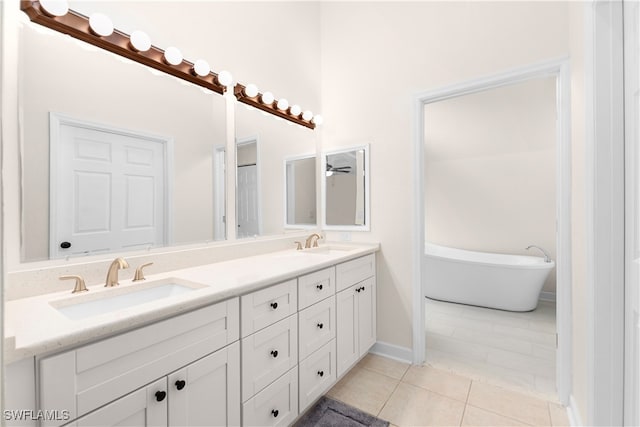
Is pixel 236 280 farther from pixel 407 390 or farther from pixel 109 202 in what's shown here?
pixel 407 390

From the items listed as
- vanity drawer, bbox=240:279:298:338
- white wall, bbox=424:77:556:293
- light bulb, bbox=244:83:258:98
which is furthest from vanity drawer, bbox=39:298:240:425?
white wall, bbox=424:77:556:293

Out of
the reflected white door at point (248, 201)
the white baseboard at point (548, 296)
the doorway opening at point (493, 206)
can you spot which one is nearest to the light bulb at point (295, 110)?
the reflected white door at point (248, 201)

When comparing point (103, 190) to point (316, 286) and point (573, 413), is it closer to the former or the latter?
point (316, 286)

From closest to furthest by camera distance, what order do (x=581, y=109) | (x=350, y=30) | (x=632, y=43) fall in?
(x=632, y=43) → (x=581, y=109) → (x=350, y=30)

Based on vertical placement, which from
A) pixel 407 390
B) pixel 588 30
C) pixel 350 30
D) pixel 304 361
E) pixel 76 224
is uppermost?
pixel 350 30

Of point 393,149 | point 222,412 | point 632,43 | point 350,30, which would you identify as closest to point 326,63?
point 350,30

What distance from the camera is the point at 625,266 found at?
1.13 m

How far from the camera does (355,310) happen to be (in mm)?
1983

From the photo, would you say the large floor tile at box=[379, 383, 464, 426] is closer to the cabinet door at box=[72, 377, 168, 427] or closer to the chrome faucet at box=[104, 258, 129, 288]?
the cabinet door at box=[72, 377, 168, 427]

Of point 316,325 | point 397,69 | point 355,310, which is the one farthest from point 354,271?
point 397,69

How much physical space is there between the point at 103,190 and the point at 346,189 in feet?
5.50

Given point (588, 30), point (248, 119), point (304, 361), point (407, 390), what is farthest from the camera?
point (248, 119)

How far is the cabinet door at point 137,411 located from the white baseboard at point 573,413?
190 centimetres

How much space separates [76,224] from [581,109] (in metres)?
2.33
